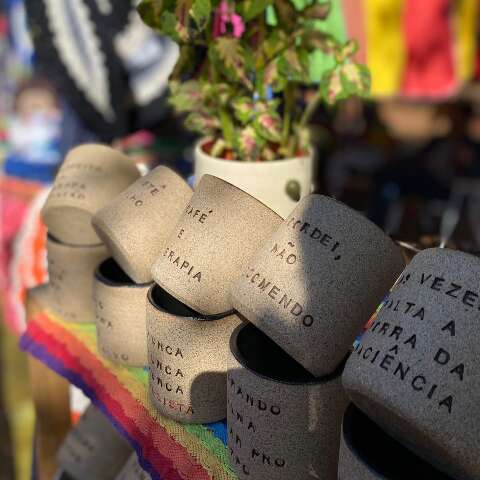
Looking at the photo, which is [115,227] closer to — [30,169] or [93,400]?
[93,400]

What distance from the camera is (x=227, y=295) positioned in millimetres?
667

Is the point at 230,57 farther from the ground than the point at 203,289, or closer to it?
farther from the ground

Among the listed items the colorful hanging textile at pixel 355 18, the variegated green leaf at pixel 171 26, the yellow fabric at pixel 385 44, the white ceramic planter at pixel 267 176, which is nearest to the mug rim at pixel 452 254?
the white ceramic planter at pixel 267 176

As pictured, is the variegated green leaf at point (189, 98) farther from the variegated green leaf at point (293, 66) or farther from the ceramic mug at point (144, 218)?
the ceramic mug at point (144, 218)

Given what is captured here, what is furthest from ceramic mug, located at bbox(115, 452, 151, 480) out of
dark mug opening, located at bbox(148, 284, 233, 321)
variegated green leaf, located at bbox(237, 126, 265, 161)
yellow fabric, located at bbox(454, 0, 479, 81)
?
yellow fabric, located at bbox(454, 0, 479, 81)

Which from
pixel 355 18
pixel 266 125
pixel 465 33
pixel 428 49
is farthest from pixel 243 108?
pixel 465 33

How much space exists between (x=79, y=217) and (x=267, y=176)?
28cm

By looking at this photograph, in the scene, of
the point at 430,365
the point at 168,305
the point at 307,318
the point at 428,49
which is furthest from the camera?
the point at 428,49

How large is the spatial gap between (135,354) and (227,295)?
0.23m

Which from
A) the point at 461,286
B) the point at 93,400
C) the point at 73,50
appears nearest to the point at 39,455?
the point at 93,400

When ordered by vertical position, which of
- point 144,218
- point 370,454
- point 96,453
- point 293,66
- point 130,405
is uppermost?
point 293,66

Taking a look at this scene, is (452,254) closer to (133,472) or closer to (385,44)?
(133,472)

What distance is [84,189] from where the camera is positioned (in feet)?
2.90

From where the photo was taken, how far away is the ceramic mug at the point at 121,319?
0.80 metres
